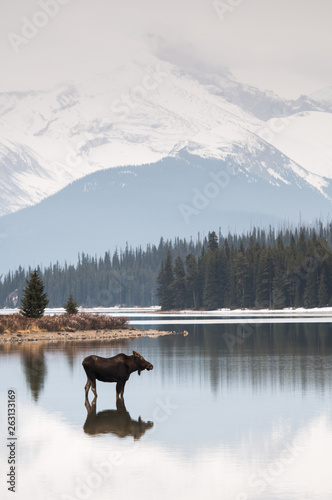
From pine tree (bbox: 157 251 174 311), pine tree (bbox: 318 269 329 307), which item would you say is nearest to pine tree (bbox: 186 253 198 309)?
pine tree (bbox: 157 251 174 311)

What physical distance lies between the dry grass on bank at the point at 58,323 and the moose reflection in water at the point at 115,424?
1729 inches

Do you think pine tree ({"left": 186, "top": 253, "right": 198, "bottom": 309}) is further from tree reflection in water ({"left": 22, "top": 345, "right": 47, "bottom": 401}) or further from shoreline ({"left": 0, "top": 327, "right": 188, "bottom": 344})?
tree reflection in water ({"left": 22, "top": 345, "right": 47, "bottom": 401})

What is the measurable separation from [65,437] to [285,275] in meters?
144

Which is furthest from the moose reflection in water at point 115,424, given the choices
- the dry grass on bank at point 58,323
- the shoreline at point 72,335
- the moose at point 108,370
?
the dry grass on bank at point 58,323

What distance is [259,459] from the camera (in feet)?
68.3

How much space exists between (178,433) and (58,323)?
52136 millimetres

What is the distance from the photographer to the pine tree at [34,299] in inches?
2965

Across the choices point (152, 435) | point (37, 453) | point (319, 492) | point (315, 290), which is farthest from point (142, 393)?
point (315, 290)

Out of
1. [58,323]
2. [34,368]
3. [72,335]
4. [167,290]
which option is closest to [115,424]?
[34,368]

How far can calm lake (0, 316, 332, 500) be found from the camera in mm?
18828

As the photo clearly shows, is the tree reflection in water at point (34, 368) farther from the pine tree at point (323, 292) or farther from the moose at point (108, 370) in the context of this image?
the pine tree at point (323, 292)

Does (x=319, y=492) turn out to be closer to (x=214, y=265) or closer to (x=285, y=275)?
(x=285, y=275)

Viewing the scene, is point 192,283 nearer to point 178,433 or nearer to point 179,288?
point 179,288

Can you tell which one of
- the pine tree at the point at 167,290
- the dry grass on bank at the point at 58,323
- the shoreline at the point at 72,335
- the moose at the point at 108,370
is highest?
the pine tree at the point at 167,290
